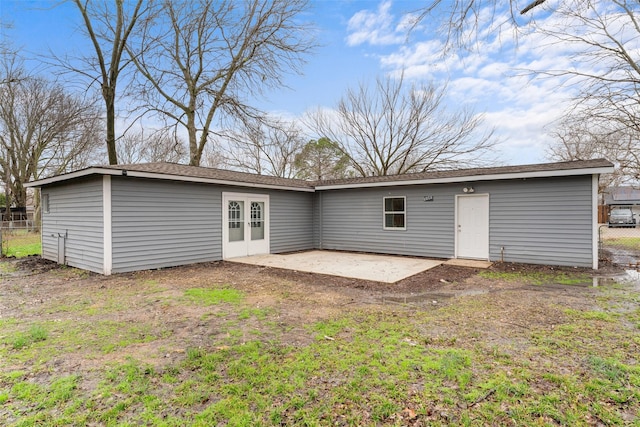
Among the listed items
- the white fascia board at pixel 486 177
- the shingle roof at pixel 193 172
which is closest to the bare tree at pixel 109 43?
the shingle roof at pixel 193 172

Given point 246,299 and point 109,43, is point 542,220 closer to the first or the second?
point 246,299

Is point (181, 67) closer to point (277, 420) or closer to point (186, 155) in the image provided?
point (186, 155)

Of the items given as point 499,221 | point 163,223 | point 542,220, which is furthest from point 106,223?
point 542,220

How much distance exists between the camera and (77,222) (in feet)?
26.2

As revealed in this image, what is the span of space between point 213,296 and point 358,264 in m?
4.18

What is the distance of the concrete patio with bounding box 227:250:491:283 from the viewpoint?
715 centimetres

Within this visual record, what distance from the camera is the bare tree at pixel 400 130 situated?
1772cm

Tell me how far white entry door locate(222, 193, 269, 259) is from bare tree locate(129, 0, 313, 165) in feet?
19.0

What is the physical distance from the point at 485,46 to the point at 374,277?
4449mm

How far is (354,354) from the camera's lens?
10.2ft

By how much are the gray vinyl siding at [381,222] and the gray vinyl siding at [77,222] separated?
6994 mm

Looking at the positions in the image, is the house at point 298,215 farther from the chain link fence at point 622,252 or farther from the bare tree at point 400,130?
the bare tree at point 400,130

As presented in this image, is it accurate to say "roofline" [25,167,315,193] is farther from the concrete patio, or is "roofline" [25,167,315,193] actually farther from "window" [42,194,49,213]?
the concrete patio

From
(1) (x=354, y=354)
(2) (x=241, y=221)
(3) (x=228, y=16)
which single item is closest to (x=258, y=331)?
(1) (x=354, y=354)
